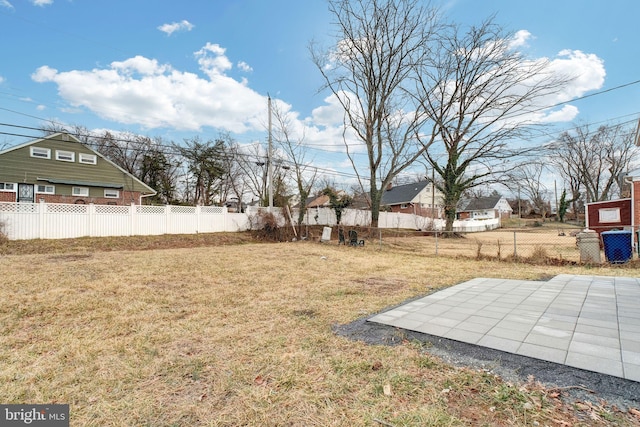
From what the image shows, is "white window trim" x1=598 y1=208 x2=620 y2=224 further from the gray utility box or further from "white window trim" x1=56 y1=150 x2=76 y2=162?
"white window trim" x1=56 y1=150 x2=76 y2=162

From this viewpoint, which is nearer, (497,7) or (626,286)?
(626,286)

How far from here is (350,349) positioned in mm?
2773

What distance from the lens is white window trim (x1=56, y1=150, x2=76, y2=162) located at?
19.9 metres

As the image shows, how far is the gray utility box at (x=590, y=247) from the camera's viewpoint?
8309mm

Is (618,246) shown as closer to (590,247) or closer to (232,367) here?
(590,247)

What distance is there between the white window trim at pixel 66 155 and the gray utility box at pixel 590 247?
27641 mm

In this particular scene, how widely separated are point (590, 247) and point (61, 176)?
91.6ft

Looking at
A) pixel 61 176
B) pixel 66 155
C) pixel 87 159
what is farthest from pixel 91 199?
pixel 66 155

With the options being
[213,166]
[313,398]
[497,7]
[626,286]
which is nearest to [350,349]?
[313,398]

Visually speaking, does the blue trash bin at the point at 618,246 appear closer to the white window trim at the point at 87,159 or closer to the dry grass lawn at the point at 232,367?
the dry grass lawn at the point at 232,367

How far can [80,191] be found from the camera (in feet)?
68.2

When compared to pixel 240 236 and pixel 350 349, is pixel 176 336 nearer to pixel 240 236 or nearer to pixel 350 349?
pixel 350 349

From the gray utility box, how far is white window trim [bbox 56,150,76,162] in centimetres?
2764

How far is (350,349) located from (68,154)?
25.3m
